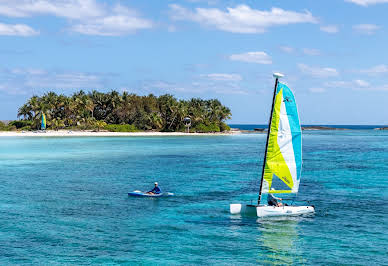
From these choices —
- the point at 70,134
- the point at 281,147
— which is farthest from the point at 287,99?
the point at 70,134

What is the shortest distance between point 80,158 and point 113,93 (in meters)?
95.2

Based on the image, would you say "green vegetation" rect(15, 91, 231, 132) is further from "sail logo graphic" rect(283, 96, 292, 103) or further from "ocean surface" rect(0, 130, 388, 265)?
"sail logo graphic" rect(283, 96, 292, 103)

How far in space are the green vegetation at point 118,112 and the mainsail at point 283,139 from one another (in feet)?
427

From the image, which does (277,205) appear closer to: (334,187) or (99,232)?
(99,232)

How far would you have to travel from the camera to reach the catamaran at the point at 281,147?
26828 millimetres

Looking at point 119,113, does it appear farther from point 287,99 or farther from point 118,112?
point 287,99

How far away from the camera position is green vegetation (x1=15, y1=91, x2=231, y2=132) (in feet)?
495

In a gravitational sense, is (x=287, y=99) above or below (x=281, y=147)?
above

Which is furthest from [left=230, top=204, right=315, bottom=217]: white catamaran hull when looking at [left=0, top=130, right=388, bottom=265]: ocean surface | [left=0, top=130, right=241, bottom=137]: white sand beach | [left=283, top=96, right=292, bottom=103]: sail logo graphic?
[left=0, top=130, right=241, bottom=137]: white sand beach

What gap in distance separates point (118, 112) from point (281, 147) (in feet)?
458

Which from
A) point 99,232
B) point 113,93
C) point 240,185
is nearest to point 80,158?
point 240,185

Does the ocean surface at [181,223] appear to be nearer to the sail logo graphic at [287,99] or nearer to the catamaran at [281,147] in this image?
the catamaran at [281,147]

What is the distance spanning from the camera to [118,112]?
163 meters

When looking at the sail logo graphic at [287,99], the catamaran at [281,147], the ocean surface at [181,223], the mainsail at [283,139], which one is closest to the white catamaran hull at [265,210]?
the catamaran at [281,147]
